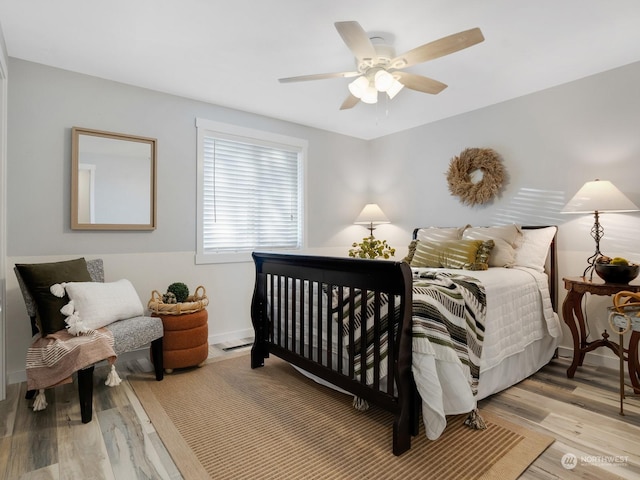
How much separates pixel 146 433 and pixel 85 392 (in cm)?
45

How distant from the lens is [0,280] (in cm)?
238

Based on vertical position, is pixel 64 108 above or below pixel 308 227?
above

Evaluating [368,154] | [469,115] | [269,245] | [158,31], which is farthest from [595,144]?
[158,31]

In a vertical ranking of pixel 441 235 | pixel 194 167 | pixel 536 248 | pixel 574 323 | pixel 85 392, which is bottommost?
pixel 85 392

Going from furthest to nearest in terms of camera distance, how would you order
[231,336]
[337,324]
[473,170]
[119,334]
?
1. [473,170]
2. [231,336]
3. [119,334]
4. [337,324]

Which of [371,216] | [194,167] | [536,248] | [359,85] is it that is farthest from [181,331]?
[536,248]

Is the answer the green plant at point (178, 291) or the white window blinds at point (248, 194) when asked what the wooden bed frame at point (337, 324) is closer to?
the green plant at point (178, 291)

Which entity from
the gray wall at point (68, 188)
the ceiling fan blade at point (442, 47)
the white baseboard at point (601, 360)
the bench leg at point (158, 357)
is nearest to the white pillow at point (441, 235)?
the white baseboard at point (601, 360)

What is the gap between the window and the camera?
11.8 feet

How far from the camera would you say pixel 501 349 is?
2312 millimetres

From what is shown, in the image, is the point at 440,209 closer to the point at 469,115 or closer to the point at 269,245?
the point at 469,115

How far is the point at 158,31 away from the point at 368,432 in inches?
109

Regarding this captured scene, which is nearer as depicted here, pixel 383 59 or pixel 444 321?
pixel 444 321

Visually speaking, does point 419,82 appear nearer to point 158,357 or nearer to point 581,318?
Result: point 581,318
